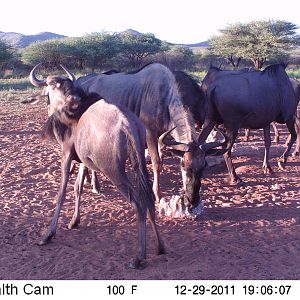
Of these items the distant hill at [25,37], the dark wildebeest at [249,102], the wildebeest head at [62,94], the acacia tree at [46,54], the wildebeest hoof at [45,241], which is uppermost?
the distant hill at [25,37]

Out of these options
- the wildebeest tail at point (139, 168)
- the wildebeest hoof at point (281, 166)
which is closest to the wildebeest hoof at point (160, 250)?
the wildebeest tail at point (139, 168)

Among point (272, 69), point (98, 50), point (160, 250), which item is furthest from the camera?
point (98, 50)

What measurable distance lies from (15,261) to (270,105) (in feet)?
18.0

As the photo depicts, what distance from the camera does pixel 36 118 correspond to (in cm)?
1416

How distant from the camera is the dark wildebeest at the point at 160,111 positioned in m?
5.91

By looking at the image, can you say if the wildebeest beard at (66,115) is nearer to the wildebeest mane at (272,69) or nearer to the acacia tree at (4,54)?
the wildebeest mane at (272,69)

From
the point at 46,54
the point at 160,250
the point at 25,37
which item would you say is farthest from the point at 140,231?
the point at 25,37

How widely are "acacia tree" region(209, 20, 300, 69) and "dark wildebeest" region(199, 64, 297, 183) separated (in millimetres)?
29724

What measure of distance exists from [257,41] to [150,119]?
3455 centimetres

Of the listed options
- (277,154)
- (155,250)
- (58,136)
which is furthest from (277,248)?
(277,154)

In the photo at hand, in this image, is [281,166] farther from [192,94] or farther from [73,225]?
[73,225]

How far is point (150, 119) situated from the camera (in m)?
6.84

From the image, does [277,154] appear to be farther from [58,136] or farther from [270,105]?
[58,136]

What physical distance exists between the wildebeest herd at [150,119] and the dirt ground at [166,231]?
0.28 m
